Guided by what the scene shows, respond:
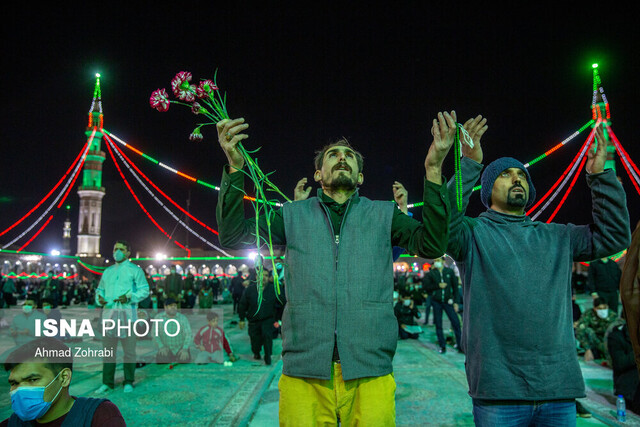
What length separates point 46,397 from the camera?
2.31m

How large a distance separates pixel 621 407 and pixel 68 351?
5348mm

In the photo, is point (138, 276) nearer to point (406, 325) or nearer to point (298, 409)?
point (298, 409)

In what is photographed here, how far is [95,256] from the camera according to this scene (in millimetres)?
52094

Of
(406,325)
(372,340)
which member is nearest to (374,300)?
(372,340)

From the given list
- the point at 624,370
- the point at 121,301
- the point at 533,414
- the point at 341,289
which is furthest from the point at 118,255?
the point at 624,370

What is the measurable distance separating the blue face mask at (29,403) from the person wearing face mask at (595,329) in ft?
25.5

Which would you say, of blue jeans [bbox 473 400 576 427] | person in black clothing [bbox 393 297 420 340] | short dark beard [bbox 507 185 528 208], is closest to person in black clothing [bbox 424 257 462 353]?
person in black clothing [bbox 393 297 420 340]

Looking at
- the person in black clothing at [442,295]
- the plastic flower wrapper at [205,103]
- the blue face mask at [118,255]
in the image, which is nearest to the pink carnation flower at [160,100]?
the plastic flower wrapper at [205,103]

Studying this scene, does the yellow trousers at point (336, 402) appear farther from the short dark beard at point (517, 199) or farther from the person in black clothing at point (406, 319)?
the person in black clothing at point (406, 319)

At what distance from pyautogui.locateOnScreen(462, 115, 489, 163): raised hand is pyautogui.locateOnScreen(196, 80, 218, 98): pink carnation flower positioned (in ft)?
5.02

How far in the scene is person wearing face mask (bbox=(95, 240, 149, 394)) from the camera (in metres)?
5.99

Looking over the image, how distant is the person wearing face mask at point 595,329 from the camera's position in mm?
7307

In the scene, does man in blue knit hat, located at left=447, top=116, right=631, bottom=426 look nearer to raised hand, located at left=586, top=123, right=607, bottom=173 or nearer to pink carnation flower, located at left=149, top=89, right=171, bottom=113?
raised hand, located at left=586, top=123, right=607, bottom=173

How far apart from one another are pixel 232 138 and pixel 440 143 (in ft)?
3.39
